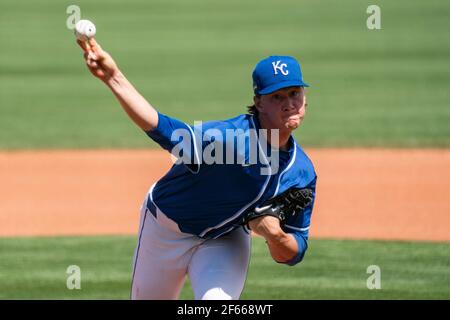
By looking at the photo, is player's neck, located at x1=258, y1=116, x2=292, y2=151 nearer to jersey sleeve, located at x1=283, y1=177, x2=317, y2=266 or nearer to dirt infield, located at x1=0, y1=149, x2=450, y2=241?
jersey sleeve, located at x1=283, y1=177, x2=317, y2=266

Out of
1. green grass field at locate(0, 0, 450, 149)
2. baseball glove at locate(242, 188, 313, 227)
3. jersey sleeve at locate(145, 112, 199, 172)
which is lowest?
baseball glove at locate(242, 188, 313, 227)

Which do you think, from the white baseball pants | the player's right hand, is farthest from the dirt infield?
the player's right hand

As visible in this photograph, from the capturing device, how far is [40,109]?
17.1 metres

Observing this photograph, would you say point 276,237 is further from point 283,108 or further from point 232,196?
point 283,108

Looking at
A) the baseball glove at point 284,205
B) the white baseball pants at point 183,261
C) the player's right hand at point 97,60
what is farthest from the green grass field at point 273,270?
the player's right hand at point 97,60

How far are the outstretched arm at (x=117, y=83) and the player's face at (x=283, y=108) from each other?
0.79 m

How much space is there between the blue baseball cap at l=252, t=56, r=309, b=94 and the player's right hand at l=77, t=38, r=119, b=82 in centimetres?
104

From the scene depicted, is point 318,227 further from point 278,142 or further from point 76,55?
point 76,55

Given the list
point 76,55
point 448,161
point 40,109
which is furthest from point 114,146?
point 76,55

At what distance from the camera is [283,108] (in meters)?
5.12

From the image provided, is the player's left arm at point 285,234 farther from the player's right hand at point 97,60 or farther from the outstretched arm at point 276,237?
the player's right hand at point 97,60

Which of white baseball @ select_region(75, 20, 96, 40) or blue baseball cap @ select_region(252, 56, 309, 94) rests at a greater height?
blue baseball cap @ select_region(252, 56, 309, 94)

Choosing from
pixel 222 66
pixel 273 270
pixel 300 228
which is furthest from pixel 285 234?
pixel 222 66

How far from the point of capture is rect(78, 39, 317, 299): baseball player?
16.7 feet
